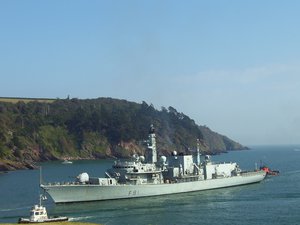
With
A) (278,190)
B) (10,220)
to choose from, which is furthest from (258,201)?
(10,220)

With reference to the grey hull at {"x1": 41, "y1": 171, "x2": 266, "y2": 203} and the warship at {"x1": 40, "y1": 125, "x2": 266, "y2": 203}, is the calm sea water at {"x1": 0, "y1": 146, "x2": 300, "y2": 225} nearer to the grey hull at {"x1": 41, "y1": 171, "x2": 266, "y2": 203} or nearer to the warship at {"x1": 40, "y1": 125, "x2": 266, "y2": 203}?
the grey hull at {"x1": 41, "y1": 171, "x2": 266, "y2": 203}

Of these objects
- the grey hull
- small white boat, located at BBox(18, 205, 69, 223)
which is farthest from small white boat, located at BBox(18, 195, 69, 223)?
the grey hull

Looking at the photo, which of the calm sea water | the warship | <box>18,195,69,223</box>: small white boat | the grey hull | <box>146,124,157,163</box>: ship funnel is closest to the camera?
<box>18,195,69,223</box>: small white boat

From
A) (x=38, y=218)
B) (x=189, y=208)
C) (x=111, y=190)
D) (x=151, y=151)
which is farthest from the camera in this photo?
(x=151, y=151)

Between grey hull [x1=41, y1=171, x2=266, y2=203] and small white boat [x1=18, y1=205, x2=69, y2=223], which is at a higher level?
grey hull [x1=41, y1=171, x2=266, y2=203]

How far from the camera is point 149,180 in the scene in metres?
84.3

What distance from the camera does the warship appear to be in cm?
7631

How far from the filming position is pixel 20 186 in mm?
102500

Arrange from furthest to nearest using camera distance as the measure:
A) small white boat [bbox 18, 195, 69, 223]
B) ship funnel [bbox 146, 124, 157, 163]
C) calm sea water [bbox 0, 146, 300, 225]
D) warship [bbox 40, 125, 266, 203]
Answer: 1. ship funnel [bbox 146, 124, 157, 163]
2. warship [bbox 40, 125, 266, 203]
3. calm sea water [bbox 0, 146, 300, 225]
4. small white boat [bbox 18, 195, 69, 223]

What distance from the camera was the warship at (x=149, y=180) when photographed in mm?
76312

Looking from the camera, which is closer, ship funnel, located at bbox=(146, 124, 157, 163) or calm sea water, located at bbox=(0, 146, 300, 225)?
calm sea water, located at bbox=(0, 146, 300, 225)

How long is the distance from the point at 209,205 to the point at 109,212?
14.3 metres

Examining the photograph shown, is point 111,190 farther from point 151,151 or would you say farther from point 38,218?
point 38,218

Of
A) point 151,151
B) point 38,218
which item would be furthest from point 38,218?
point 151,151
